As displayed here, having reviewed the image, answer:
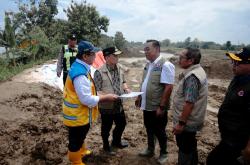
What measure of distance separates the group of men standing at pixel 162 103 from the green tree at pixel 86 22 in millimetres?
18961

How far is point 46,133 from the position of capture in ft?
19.3

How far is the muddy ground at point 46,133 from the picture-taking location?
4.64 metres

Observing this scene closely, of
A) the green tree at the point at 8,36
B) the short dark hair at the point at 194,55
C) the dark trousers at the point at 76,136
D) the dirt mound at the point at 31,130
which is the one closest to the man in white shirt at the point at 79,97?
the dark trousers at the point at 76,136

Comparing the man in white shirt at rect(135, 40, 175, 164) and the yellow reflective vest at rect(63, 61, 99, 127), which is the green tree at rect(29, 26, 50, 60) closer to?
the man in white shirt at rect(135, 40, 175, 164)

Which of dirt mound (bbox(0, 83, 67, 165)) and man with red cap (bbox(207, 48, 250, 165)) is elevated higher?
man with red cap (bbox(207, 48, 250, 165))

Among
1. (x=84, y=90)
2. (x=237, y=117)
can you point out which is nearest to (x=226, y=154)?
(x=237, y=117)

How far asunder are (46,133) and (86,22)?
1801cm

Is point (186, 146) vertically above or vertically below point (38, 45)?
below

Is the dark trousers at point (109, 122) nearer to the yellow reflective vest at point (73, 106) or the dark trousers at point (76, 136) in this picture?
the dark trousers at point (76, 136)

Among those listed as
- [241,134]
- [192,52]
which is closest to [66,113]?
[192,52]

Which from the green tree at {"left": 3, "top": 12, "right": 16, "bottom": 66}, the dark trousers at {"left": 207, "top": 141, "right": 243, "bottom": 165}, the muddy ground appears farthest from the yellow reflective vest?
the green tree at {"left": 3, "top": 12, "right": 16, "bottom": 66}

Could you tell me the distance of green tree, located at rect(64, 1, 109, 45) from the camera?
22.9 meters

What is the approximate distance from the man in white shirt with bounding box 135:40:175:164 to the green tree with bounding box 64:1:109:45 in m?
19.2

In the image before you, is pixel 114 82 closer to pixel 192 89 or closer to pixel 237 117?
pixel 192 89
